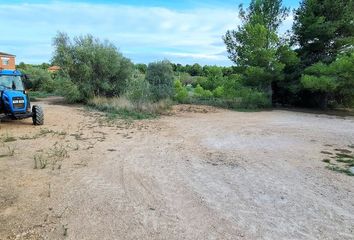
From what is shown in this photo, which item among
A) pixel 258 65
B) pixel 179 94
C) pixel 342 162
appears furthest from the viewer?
pixel 179 94

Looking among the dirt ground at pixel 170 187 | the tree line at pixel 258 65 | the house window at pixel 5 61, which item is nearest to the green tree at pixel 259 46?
the tree line at pixel 258 65

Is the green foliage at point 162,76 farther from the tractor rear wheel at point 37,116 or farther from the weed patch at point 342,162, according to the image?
the weed patch at point 342,162

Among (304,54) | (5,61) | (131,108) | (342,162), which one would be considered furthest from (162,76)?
(5,61)

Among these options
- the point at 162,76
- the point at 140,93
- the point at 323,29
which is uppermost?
the point at 323,29

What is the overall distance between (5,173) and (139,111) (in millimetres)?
10157

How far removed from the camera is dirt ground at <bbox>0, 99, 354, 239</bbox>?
3.98 meters

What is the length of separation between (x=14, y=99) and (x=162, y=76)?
1007 centimetres

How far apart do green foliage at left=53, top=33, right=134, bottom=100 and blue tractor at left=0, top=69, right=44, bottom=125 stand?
7.95 m

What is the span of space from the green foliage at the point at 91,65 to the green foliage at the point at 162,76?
1.76 m

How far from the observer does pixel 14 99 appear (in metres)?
10.6

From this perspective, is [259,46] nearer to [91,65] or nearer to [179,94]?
[179,94]

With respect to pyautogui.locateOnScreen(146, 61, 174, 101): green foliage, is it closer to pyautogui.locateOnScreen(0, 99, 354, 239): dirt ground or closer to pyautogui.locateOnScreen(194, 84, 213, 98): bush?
pyautogui.locateOnScreen(194, 84, 213, 98): bush

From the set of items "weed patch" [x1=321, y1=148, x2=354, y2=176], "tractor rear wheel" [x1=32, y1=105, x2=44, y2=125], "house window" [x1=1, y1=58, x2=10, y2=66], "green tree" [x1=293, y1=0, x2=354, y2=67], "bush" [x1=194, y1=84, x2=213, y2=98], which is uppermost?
"green tree" [x1=293, y1=0, x2=354, y2=67]

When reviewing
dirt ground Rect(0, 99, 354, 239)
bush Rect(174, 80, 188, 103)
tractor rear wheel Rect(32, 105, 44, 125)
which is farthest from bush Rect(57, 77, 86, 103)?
dirt ground Rect(0, 99, 354, 239)
